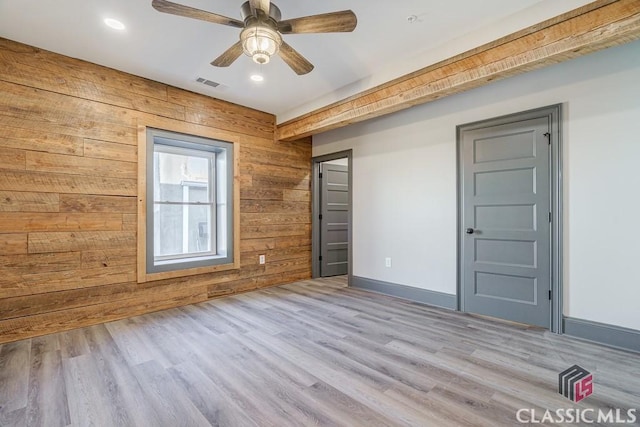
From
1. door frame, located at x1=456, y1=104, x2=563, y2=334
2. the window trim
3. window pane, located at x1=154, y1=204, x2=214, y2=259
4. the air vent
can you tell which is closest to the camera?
door frame, located at x1=456, y1=104, x2=563, y2=334

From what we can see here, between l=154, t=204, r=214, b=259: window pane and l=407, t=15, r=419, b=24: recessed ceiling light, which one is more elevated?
l=407, t=15, r=419, b=24: recessed ceiling light

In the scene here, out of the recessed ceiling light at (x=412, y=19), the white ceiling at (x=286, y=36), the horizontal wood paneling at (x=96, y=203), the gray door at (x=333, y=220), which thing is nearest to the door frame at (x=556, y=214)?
the white ceiling at (x=286, y=36)

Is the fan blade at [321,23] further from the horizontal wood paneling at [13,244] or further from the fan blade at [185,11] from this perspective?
the horizontal wood paneling at [13,244]

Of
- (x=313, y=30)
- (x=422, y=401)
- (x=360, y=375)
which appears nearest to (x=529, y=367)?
(x=422, y=401)

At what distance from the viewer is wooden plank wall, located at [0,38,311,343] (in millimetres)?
2705

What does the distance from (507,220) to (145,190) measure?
3.97 m

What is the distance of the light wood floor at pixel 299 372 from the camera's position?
5.61 ft

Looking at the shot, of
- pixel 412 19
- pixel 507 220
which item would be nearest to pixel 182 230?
pixel 412 19

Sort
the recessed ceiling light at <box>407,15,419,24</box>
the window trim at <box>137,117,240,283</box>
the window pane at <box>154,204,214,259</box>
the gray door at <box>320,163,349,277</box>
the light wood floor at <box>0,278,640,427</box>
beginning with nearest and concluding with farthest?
the light wood floor at <box>0,278,640,427</box>, the recessed ceiling light at <box>407,15,419,24</box>, the window trim at <box>137,117,240,283</box>, the window pane at <box>154,204,214,259</box>, the gray door at <box>320,163,349,277</box>

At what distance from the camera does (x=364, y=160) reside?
449 centimetres

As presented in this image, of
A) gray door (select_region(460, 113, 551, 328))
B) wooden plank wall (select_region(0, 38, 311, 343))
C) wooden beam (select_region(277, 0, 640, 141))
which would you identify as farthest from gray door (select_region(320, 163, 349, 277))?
gray door (select_region(460, 113, 551, 328))

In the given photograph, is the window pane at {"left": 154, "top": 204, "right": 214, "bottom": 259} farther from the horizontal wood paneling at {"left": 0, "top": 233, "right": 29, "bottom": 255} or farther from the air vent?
the air vent

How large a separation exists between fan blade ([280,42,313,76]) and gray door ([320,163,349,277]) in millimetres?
2888

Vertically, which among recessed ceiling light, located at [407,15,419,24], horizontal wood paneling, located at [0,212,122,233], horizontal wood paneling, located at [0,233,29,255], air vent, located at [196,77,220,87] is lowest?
horizontal wood paneling, located at [0,233,29,255]
